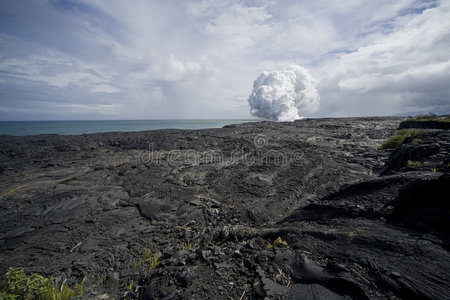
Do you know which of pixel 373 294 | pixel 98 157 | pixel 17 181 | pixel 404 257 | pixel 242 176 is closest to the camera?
pixel 373 294

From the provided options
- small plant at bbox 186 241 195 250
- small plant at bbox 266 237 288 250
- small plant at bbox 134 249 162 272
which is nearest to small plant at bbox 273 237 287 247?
small plant at bbox 266 237 288 250

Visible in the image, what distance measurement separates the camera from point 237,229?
200 inches

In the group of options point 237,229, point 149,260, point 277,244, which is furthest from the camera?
point 237,229

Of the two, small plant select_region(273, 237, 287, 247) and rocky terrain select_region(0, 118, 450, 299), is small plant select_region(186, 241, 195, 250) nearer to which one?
rocky terrain select_region(0, 118, 450, 299)

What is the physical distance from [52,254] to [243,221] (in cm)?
534

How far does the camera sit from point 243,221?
257 inches

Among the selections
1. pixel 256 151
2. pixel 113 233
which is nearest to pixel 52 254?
pixel 113 233

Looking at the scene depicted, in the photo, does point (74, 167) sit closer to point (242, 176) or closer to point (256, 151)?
point (242, 176)

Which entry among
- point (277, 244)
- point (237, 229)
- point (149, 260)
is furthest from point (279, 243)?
point (149, 260)

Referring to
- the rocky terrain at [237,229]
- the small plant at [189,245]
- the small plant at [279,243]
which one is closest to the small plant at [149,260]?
the rocky terrain at [237,229]

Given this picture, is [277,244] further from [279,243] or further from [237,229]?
[237,229]

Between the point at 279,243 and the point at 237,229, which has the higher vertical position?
the point at 279,243

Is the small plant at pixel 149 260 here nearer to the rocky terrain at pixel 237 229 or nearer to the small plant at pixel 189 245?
the rocky terrain at pixel 237 229

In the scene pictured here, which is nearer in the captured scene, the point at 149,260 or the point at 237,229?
the point at 149,260
